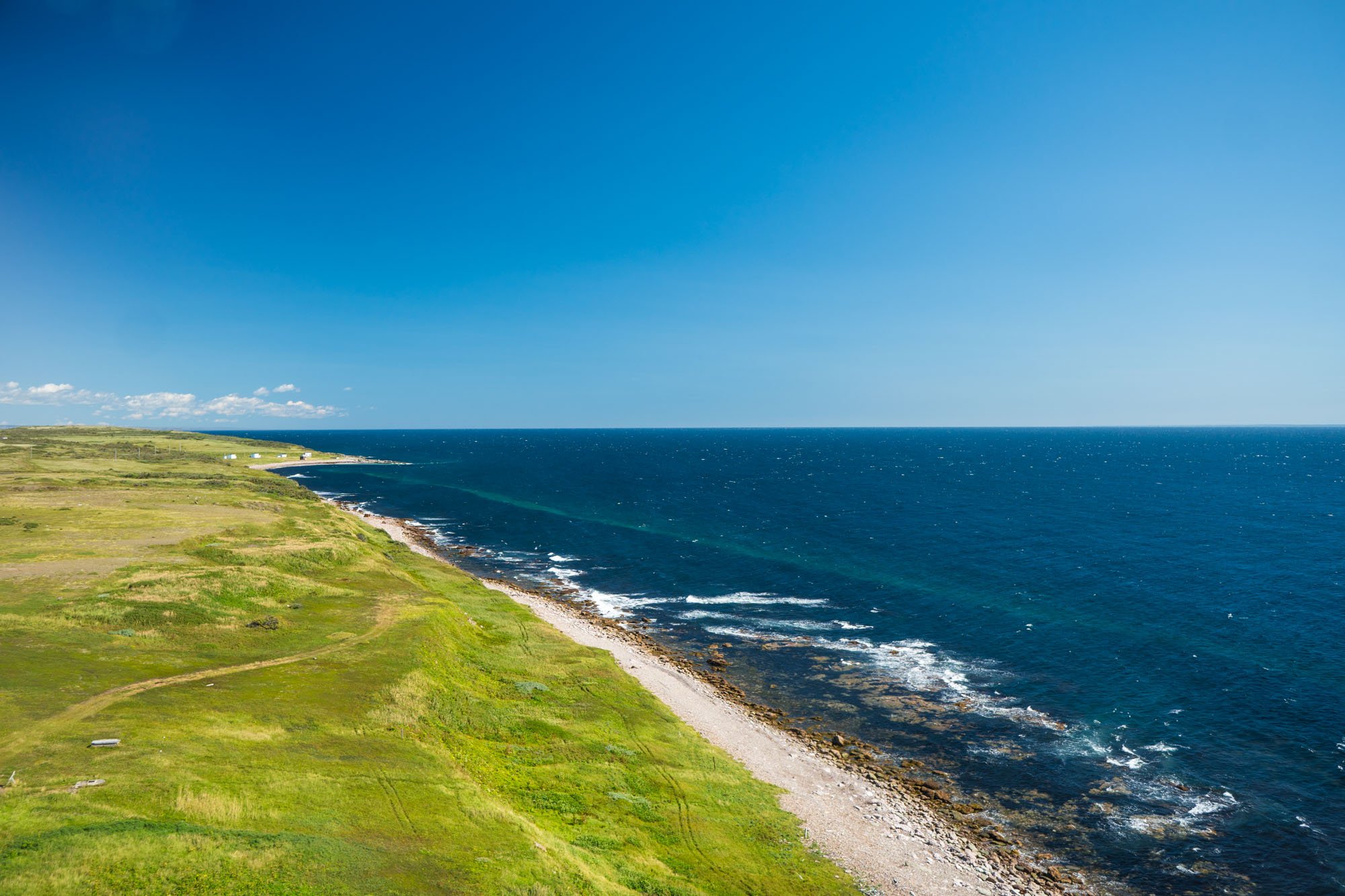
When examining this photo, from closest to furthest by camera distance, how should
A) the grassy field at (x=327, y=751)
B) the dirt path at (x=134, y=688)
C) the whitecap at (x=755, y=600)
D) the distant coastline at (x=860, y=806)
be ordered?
1. the grassy field at (x=327, y=751)
2. the dirt path at (x=134, y=688)
3. the distant coastline at (x=860, y=806)
4. the whitecap at (x=755, y=600)

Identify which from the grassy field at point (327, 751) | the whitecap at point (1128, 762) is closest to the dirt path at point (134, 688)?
the grassy field at point (327, 751)

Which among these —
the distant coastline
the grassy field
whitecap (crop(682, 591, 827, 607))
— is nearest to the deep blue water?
whitecap (crop(682, 591, 827, 607))

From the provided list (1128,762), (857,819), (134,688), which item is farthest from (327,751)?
(1128,762)

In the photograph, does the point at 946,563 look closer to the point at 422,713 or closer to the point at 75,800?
Result: the point at 422,713

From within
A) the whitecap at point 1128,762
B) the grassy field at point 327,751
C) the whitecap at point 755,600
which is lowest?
the whitecap at point 1128,762

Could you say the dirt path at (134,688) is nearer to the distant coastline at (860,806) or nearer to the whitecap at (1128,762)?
the distant coastline at (860,806)

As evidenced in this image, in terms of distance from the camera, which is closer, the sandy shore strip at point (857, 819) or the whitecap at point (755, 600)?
the sandy shore strip at point (857, 819)

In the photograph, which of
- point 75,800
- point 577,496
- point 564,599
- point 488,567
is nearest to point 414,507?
point 577,496
